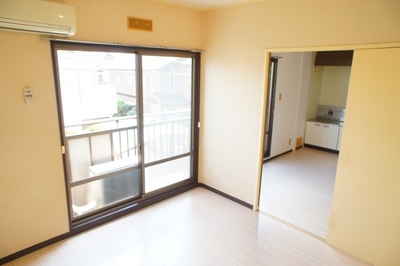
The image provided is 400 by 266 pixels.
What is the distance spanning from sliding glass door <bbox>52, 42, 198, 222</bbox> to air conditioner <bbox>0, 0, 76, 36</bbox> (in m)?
0.30

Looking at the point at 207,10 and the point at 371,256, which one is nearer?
the point at 371,256

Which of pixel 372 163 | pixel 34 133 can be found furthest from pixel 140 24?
pixel 372 163

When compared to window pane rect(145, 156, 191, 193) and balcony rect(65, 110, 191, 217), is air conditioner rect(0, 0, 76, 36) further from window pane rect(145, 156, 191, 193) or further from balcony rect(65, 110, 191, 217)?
window pane rect(145, 156, 191, 193)

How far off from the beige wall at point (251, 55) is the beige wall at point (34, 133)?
1376 mm

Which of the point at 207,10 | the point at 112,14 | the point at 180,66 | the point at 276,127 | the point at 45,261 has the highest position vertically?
the point at 207,10

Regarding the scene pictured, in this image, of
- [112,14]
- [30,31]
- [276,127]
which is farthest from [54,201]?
[276,127]

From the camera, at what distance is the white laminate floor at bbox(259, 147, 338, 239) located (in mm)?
3363

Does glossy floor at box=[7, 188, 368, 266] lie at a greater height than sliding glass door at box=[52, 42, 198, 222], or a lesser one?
lesser

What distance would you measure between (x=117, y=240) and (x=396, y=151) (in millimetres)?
3024

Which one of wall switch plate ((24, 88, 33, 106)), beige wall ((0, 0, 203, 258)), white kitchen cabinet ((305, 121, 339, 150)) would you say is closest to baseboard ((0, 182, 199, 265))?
beige wall ((0, 0, 203, 258))

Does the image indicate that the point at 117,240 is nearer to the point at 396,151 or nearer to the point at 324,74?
the point at 396,151

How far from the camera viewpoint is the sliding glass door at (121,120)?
2811 millimetres

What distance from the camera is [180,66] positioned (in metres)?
3.73

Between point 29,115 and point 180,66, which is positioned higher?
point 180,66
